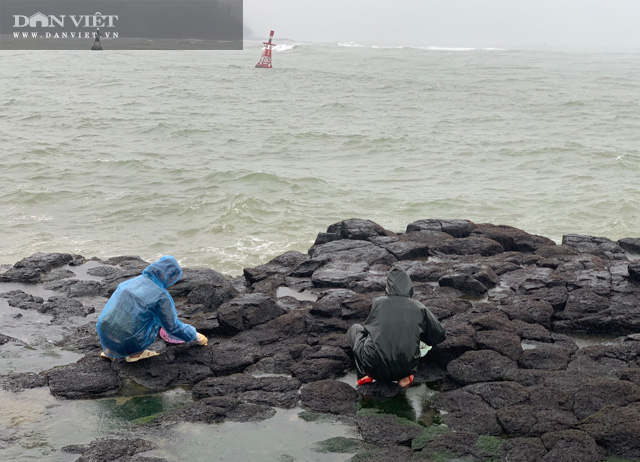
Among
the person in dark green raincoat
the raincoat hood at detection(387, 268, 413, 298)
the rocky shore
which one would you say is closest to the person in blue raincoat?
the rocky shore

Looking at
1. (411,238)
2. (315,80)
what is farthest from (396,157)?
(315,80)

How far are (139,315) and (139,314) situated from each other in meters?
0.01

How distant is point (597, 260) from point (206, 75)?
162 feet

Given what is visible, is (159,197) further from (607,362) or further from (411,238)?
(607,362)

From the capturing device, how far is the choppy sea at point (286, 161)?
60.6 ft

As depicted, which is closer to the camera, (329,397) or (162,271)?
(329,397)

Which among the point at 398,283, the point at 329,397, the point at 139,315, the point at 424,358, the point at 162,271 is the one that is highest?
the point at 398,283

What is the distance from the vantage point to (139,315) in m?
7.73

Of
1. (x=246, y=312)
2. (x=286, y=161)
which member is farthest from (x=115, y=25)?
(x=246, y=312)

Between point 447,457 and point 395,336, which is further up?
point 395,336

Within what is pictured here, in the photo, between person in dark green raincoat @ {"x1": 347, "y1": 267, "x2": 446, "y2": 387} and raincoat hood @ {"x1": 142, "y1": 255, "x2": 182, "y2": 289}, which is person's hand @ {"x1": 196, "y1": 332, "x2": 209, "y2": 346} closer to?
raincoat hood @ {"x1": 142, "y1": 255, "x2": 182, "y2": 289}

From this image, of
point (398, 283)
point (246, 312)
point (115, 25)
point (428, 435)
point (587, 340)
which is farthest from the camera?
point (115, 25)

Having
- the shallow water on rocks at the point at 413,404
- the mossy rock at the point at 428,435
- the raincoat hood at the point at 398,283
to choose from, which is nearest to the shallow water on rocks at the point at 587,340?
the shallow water on rocks at the point at 413,404

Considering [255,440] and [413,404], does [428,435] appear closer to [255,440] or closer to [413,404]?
[413,404]
